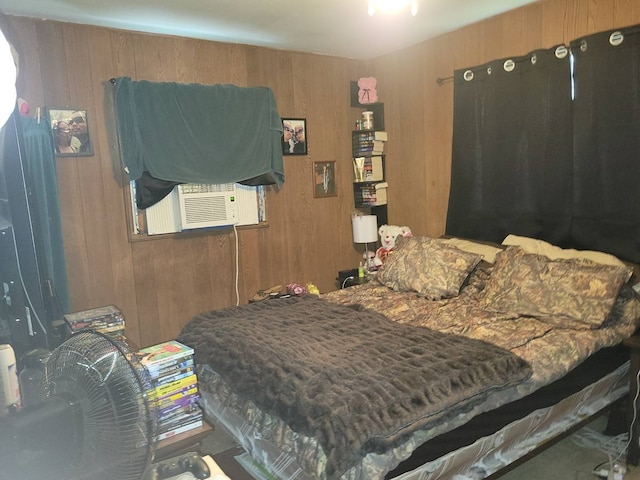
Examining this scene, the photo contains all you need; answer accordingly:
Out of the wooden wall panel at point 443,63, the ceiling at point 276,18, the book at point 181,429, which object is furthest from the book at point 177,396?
the wooden wall panel at point 443,63

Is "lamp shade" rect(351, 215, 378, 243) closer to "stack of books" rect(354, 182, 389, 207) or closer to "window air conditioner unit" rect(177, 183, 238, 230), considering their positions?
"stack of books" rect(354, 182, 389, 207)

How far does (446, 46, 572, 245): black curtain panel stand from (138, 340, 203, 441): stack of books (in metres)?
2.31

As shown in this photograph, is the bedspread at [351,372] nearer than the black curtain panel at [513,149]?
Yes

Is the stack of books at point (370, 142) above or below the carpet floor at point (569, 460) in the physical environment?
above

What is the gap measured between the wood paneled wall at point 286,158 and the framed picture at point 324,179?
0.06 metres

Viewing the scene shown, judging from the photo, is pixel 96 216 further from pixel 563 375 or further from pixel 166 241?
pixel 563 375

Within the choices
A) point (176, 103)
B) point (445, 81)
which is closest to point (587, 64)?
point (445, 81)

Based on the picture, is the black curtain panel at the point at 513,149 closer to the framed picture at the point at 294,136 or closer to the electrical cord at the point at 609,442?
the electrical cord at the point at 609,442

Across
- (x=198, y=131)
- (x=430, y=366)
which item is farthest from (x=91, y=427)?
(x=198, y=131)

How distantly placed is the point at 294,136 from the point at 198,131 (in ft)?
2.79

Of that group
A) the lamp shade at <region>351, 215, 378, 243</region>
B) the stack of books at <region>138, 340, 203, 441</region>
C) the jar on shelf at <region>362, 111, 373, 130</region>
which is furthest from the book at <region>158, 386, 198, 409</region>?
the jar on shelf at <region>362, 111, 373, 130</region>

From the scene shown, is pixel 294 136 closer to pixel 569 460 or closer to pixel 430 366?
pixel 430 366

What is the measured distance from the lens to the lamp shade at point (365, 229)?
4078 millimetres

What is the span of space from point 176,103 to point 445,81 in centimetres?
198
